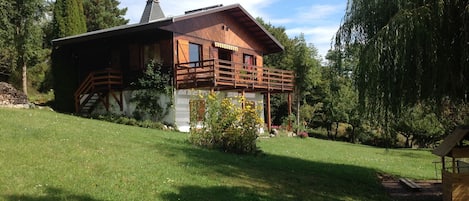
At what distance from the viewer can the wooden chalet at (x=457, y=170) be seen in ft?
30.7

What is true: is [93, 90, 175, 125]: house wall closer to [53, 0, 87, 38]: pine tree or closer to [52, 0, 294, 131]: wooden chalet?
[52, 0, 294, 131]: wooden chalet

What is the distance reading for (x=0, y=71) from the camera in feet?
102

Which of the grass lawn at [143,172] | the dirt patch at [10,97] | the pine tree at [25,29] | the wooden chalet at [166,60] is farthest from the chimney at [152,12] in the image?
the grass lawn at [143,172]

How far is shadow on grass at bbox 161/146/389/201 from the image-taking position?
8984mm

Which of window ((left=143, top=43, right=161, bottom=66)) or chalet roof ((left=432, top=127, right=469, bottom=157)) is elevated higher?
window ((left=143, top=43, right=161, bottom=66))

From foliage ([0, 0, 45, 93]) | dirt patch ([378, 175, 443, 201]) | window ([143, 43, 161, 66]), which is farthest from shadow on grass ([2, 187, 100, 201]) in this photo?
foliage ([0, 0, 45, 93])

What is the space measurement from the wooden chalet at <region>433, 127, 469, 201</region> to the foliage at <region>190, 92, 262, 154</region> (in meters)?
6.60

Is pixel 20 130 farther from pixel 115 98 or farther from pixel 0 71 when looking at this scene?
pixel 0 71

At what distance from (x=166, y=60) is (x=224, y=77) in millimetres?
3221

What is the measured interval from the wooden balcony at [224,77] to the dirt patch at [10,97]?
23.8 feet

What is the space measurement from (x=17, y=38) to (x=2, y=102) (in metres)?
8.71

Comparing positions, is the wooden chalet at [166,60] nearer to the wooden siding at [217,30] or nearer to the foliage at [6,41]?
the wooden siding at [217,30]

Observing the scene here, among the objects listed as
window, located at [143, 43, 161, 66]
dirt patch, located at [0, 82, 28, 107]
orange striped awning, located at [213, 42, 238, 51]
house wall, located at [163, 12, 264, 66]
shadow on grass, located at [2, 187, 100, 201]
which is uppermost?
house wall, located at [163, 12, 264, 66]

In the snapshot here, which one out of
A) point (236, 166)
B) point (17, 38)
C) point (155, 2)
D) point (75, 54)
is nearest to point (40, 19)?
point (17, 38)
